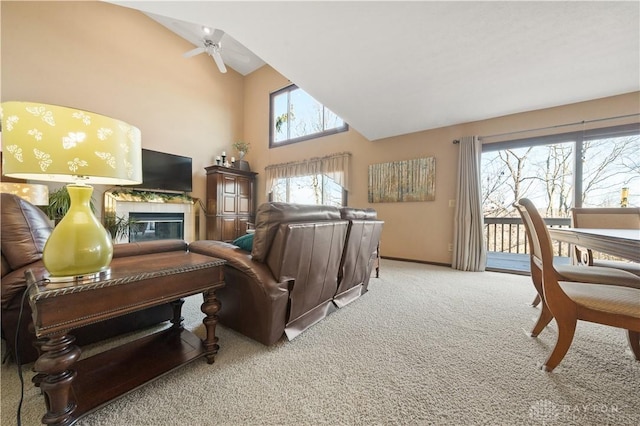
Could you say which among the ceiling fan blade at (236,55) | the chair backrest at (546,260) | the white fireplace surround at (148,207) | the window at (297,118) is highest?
the ceiling fan blade at (236,55)

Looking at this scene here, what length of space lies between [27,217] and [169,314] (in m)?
0.98

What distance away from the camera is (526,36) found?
1.91 meters

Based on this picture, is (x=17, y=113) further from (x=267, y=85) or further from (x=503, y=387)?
(x=267, y=85)

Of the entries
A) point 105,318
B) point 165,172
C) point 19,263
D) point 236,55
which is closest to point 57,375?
point 105,318

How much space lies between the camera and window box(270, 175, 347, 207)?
16.2ft

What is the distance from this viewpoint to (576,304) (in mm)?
1102

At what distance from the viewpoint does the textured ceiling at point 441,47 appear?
173 centimetres

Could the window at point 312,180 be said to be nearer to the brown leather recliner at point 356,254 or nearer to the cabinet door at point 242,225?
the cabinet door at point 242,225

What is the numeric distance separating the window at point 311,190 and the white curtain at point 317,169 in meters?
0.14

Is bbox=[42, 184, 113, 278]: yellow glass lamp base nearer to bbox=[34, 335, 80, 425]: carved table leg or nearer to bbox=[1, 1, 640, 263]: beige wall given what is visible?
bbox=[34, 335, 80, 425]: carved table leg

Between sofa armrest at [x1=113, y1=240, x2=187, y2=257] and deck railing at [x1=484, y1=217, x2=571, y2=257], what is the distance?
13.6ft

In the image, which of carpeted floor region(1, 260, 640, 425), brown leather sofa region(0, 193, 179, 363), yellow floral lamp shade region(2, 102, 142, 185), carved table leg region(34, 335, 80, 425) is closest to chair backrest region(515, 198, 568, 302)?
carpeted floor region(1, 260, 640, 425)

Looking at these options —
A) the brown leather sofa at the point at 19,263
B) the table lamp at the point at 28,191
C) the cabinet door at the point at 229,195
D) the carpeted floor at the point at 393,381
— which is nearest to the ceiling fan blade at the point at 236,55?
the cabinet door at the point at 229,195

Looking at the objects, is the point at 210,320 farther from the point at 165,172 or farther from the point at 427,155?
the point at 165,172
